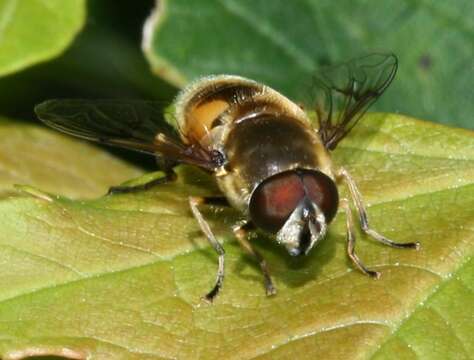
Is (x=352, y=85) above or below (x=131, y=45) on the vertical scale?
above

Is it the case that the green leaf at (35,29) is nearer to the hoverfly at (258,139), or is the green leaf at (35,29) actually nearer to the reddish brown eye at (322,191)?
the hoverfly at (258,139)

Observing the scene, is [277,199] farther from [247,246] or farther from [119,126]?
[119,126]

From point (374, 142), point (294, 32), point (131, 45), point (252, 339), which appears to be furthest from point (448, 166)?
point (131, 45)

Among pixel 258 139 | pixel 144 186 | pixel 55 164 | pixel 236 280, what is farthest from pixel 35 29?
pixel 236 280

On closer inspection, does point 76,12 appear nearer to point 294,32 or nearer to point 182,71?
point 182,71

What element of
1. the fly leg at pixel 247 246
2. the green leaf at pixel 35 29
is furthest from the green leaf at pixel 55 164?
the fly leg at pixel 247 246

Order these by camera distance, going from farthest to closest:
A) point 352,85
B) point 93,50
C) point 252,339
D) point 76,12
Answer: point 93,50, point 76,12, point 352,85, point 252,339

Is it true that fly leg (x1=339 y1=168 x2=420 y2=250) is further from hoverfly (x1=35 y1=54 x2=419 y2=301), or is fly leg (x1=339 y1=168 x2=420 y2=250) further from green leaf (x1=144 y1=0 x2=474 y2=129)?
green leaf (x1=144 y1=0 x2=474 y2=129)
